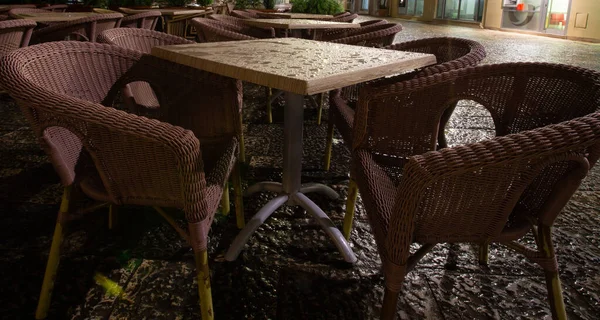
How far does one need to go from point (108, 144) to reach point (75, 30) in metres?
3.13

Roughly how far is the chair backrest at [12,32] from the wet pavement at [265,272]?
40.9 inches

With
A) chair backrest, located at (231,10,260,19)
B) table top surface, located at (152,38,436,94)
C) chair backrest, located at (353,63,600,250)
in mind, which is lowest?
chair backrest, located at (353,63,600,250)

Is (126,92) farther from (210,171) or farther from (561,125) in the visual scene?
(561,125)

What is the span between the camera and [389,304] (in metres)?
1.19

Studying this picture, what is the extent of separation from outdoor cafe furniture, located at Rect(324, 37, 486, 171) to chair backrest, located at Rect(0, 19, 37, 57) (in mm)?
2126

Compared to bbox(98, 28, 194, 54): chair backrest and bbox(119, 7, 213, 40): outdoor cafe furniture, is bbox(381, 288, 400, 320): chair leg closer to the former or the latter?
bbox(98, 28, 194, 54): chair backrest

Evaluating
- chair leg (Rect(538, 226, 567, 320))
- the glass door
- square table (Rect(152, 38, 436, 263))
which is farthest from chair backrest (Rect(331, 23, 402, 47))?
the glass door

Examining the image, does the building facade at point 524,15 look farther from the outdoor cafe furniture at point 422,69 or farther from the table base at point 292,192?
the table base at point 292,192

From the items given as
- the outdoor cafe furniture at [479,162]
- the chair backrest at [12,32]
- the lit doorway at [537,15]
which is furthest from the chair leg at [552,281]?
the lit doorway at [537,15]

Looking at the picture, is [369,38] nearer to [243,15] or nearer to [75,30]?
[75,30]

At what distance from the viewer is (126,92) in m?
2.13

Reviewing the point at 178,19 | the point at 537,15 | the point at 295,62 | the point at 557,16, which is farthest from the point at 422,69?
the point at 537,15

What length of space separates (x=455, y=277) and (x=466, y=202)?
0.73 m

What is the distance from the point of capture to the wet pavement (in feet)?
5.13
